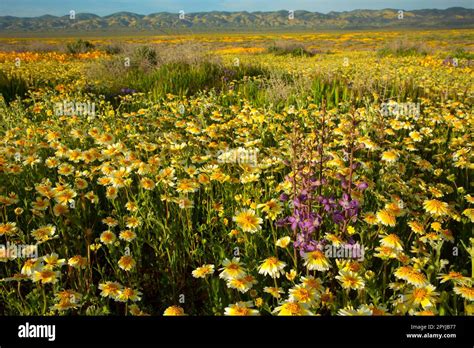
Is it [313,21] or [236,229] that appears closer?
[236,229]

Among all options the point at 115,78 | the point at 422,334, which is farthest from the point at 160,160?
the point at 115,78

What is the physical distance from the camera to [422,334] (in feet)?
4.44

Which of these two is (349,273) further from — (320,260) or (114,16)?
(114,16)

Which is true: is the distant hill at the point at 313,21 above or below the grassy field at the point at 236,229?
above

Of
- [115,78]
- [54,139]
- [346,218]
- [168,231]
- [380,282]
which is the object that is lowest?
[380,282]

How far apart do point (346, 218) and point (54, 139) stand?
9.47 ft

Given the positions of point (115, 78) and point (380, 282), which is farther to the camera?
point (115, 78)

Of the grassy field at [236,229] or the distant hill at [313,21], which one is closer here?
the grassy field at [236,229]

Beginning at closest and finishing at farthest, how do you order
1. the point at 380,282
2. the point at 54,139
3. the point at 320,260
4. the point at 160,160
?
the point at 320,260 < the point at 380,282 < the point at 160,160 < the point at 54,139

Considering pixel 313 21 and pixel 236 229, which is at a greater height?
pixel 313 21

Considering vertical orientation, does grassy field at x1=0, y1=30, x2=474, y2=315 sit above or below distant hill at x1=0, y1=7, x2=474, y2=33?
below

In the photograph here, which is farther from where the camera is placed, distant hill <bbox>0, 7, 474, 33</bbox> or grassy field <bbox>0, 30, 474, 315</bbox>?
distant hill <bbox>0, 7, 474, 33</bbox>

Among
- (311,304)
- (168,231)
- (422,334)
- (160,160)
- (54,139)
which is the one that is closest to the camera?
(422,334)

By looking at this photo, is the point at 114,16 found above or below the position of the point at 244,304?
above
